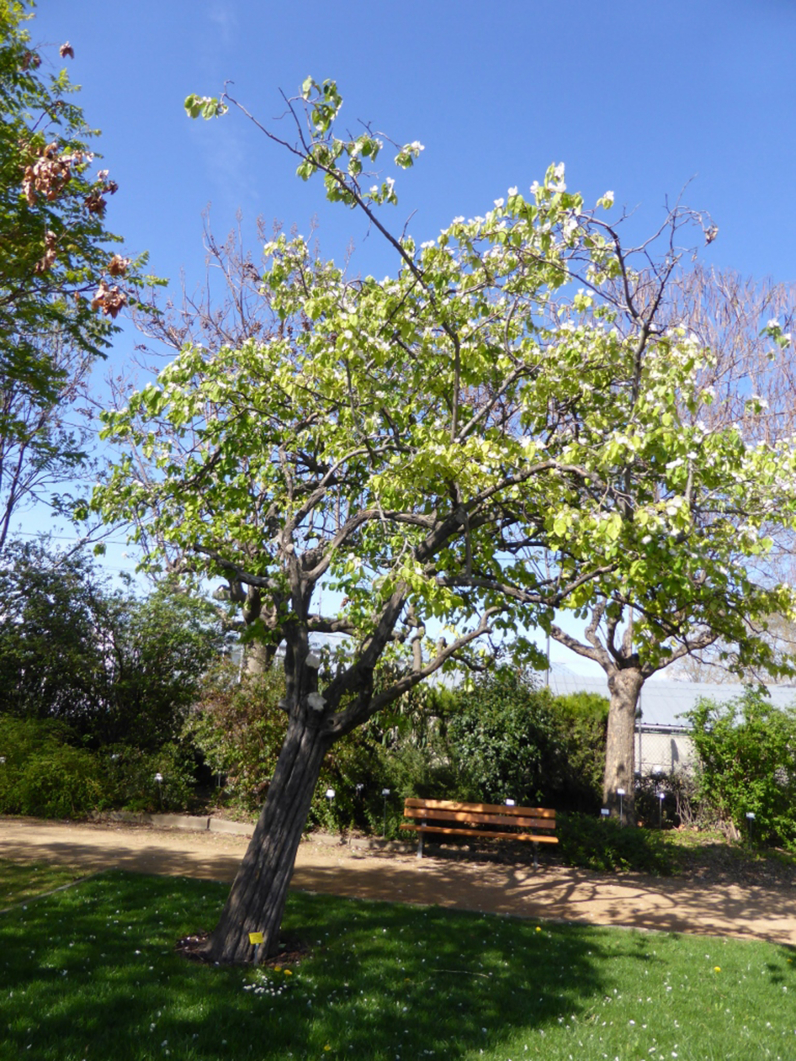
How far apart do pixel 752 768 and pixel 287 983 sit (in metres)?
10.1

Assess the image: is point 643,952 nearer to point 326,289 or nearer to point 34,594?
point 326,289

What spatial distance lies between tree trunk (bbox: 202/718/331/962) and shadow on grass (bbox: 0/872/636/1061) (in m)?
0.32

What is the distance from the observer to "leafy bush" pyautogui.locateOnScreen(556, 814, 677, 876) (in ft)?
33.7

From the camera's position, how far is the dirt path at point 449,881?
7.80m

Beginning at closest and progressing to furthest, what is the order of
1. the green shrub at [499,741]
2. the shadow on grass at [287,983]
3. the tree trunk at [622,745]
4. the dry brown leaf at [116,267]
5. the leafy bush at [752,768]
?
the shadow on grass at [287,983] → the dry brown leaf at [116,267] → the green shrub at [499,741] → the leafy bush at [752,768] → the tree trunk at [622,745]

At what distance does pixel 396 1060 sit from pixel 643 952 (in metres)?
3.25

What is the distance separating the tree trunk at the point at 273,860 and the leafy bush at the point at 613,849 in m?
6.03

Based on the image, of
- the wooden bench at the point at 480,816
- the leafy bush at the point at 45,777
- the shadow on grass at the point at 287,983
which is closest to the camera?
the shadow on grass at the point at 287,983

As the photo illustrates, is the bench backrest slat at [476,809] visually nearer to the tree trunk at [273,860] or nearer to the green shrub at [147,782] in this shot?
the green shrub at [147,782]

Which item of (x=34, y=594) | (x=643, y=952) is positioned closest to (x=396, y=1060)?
(x=643, y=952)

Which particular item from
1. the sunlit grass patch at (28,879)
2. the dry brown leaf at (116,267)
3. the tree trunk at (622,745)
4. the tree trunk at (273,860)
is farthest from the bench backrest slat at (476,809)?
the dry brown leaf at (116,267)

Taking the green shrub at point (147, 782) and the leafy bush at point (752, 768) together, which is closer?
the green shrub at point (147, 782)

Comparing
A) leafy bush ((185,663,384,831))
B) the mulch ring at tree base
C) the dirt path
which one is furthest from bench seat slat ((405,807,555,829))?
the mulch ring at tree base

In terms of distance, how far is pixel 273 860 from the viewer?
5.61 meters
